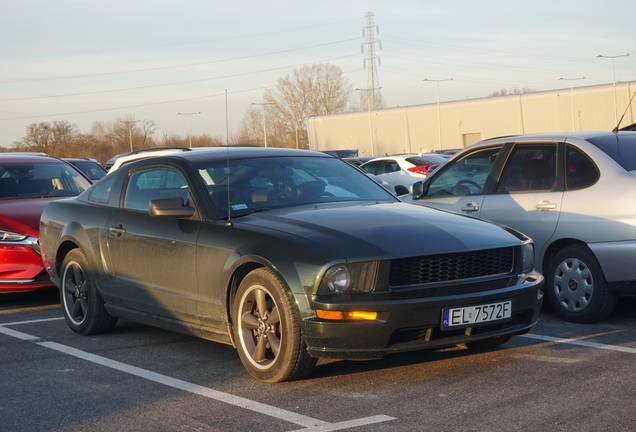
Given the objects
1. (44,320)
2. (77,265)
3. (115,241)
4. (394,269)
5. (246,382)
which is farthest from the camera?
(44,320)

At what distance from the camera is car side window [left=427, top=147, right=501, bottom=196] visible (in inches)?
338

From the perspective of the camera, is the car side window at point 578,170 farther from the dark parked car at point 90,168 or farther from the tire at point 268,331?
the dark parked car at point 90,168

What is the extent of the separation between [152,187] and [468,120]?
76.1 m

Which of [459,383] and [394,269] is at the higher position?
[394,269]

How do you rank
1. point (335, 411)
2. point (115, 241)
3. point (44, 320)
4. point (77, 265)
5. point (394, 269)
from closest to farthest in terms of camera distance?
1. point (335, 411)
2. point (394, 269)
3. point (115, 241)
4. point (77, 265)
5. point (44, 320)

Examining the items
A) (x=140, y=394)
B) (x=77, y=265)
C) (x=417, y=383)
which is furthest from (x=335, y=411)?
(x=77, y=265)

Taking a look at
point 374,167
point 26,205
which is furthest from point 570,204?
point 374,167

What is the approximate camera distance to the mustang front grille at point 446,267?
5.30 meters

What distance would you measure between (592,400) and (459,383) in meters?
0.83

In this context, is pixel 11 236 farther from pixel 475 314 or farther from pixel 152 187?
pixel 475 314

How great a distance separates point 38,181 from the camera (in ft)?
35.5

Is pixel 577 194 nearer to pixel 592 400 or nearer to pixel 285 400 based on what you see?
pixel 592 400

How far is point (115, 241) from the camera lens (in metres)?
7.11

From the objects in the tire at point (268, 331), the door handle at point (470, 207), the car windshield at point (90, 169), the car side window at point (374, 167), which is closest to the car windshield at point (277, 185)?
the tire at point (268, 331)
